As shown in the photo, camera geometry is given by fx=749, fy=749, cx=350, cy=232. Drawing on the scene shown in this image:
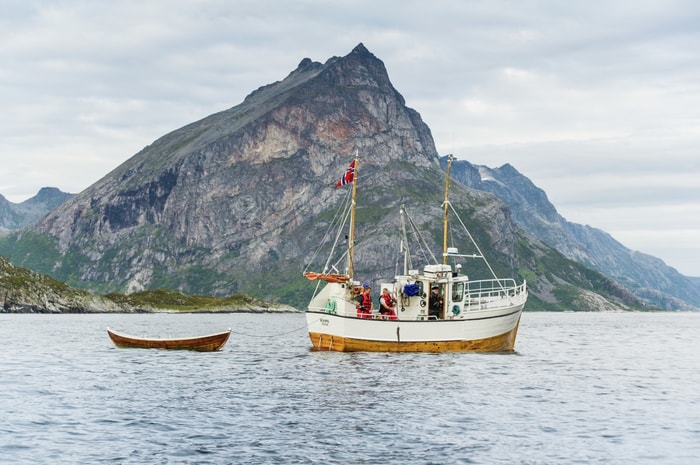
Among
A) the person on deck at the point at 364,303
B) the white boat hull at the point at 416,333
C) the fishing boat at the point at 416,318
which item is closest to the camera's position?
the white boat hull at the point at 416,333

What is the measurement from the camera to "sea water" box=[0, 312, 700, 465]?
34.7 metres

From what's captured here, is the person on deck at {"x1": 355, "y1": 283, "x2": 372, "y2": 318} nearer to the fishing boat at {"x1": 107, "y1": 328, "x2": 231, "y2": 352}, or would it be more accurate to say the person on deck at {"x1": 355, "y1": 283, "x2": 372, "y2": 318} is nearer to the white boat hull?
the white boat hull

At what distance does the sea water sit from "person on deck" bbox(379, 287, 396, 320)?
5104mm

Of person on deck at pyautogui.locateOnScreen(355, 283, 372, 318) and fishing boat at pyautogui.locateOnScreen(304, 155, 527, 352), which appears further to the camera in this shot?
person on deck at pyautogui.locateOnScreen(355, 283, 372, 318)

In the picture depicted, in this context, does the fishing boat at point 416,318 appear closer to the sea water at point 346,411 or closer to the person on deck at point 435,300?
the person on deck at point 435,300

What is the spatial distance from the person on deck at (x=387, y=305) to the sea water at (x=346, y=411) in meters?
5.10

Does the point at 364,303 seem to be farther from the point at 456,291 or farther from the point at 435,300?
the point at 456,291

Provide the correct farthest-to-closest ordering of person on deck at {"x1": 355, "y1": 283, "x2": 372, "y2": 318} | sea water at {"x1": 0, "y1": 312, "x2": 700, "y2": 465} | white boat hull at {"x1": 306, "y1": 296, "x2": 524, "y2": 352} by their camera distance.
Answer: person on deck at {"x1": 355, "y1": 283, "x2": 372, "y2": 318} → white boat hull at {"x1": 306, "y1": 296, "x2": 524, "y2": 352} → sea water at {"x1": 0, "y1": 312, "x2": 700, "y2": 465}

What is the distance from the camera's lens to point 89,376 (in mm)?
63656

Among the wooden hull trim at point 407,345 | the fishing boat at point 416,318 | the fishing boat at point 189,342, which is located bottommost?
the fishing boat at point 189,342

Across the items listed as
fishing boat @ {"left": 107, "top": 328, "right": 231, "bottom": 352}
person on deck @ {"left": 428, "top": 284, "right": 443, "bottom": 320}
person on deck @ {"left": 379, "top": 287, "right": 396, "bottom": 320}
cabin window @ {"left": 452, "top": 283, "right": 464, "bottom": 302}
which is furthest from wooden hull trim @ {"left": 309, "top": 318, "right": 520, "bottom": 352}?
fishing boat @ {"left": 107, "top": 328, "right": 231, "bottom": 352}

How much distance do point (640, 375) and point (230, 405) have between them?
42223 mm

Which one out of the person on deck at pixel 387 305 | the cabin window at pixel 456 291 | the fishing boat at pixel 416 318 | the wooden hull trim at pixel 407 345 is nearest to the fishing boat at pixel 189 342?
the fishing boat at pixel 416 318

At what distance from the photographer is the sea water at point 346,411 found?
1367 inches
